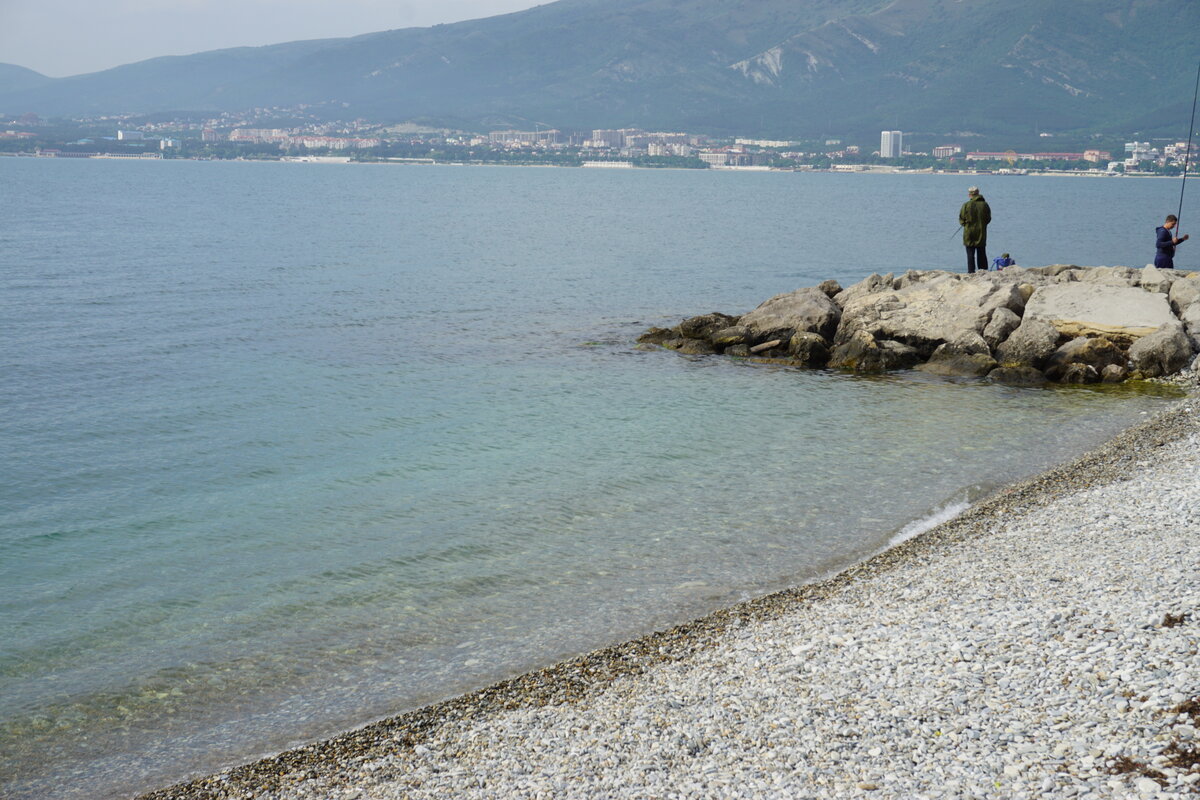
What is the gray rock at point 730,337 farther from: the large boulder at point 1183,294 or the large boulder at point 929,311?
the large boulder at point 1183,294

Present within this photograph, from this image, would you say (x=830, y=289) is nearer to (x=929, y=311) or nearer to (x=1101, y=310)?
(x=929, y=311)

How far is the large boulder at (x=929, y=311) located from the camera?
2520 cm

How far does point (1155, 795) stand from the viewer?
6551 millimetres

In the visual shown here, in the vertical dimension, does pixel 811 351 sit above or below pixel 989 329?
below

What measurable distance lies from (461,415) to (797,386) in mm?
7456

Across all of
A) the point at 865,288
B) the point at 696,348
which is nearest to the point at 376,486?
the point at 696,348

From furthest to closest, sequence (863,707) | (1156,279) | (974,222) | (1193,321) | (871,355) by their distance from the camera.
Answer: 1. (974,222)
2. (1156,279)
3. (871,355)
4. (1193,321)
5. (863,707)

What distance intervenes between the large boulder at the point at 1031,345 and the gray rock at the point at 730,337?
6163 mm

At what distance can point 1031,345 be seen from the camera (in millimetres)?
23797

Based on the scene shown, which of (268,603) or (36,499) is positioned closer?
(268,603)

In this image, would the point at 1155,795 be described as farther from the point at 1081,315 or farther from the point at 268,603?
the point at 1081,315

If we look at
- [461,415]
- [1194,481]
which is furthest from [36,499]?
[1194,481]

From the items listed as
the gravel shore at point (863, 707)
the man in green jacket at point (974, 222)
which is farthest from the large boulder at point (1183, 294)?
the gravel shore at point (863, 707)

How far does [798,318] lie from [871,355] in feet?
8.66
